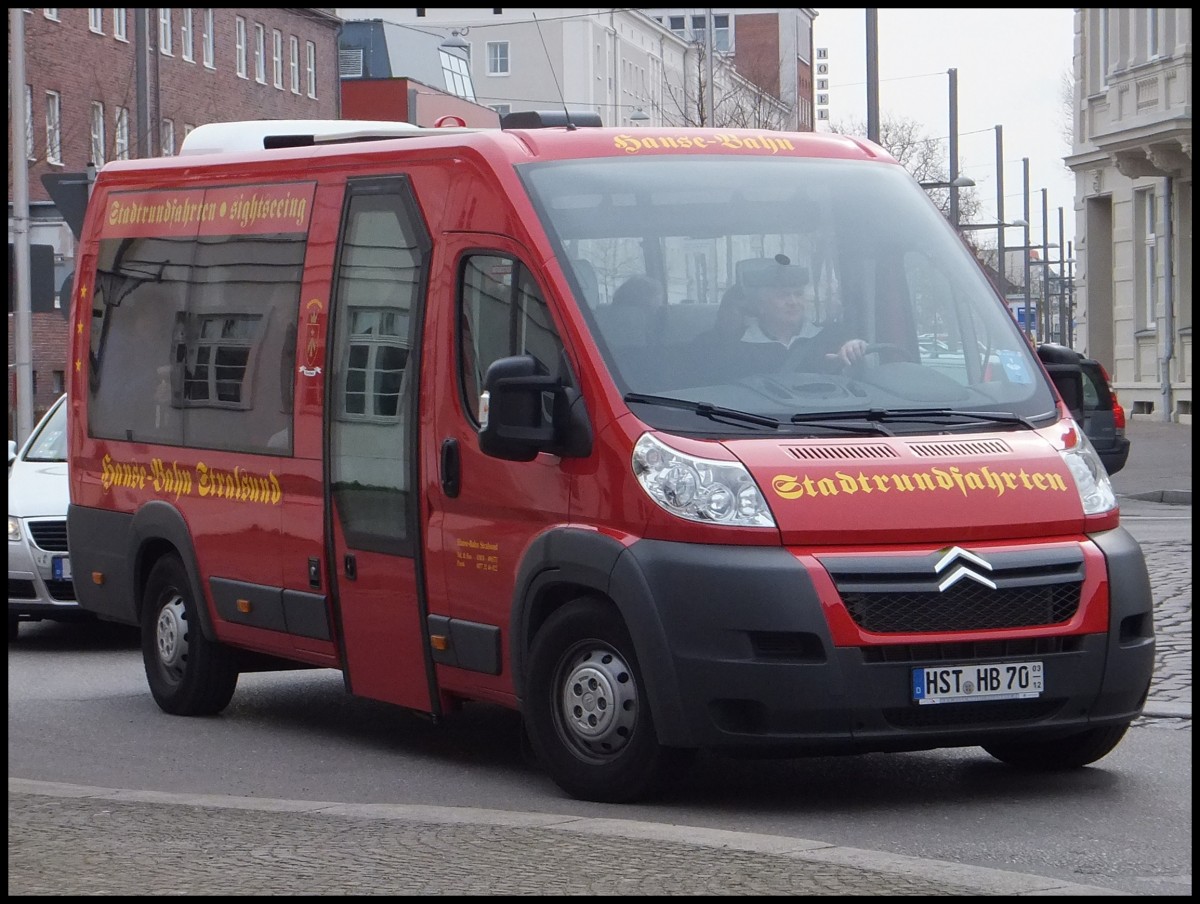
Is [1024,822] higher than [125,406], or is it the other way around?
[125,406]

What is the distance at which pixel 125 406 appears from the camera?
38.0 feet

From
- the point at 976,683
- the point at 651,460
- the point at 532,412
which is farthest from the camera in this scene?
the point at 532,412

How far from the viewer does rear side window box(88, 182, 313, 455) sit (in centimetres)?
1025

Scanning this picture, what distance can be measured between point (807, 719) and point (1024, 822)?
766 mm

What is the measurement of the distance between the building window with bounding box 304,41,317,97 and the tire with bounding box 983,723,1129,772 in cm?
6914

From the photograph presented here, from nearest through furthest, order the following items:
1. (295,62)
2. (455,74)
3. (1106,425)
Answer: (1106,425) → (295,62) → (455,74)

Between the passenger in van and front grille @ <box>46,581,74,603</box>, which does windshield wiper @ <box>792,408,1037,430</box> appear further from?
front grille @ <box>46,581,74,603</box>

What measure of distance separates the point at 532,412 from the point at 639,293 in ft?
2.07

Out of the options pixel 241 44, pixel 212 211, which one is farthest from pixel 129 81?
pixel 212 211

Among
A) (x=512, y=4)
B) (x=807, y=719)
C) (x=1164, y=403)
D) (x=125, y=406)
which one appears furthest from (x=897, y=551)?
(x=1164, y=403)

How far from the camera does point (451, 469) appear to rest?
8.86 m

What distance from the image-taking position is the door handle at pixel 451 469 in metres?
8.84

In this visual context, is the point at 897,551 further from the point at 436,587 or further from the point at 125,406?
the point at 125,406

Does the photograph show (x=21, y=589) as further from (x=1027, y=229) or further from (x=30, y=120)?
(x=1027, y=229)
